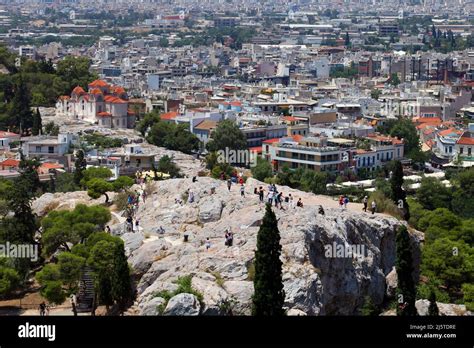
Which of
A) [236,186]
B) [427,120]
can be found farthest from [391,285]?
[427,120]

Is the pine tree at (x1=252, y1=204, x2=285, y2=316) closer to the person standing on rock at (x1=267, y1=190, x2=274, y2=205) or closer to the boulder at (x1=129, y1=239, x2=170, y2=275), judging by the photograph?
the boulder at (x1=129, y1=239, x2=170, y2=275)

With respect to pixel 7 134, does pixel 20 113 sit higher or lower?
higher

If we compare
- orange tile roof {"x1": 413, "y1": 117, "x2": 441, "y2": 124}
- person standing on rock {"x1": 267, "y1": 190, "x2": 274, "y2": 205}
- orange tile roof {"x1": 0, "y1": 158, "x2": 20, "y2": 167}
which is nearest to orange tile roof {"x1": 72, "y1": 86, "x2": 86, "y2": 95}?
orange tile roof {"x1": 0, "y1": 158, "x2": 20, "y2": 167}

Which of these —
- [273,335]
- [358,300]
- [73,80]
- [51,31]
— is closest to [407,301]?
[358,300]

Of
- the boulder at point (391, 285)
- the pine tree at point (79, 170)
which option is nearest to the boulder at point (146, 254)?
the boulder at point (391, 285)

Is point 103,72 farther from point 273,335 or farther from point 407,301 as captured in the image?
point 273,335

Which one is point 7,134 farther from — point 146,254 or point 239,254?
point 239,254

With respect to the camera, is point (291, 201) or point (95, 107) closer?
point (291, 201)

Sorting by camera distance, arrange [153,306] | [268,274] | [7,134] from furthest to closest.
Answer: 1. [7,134]
2. [153,306]
3. [268,274]
